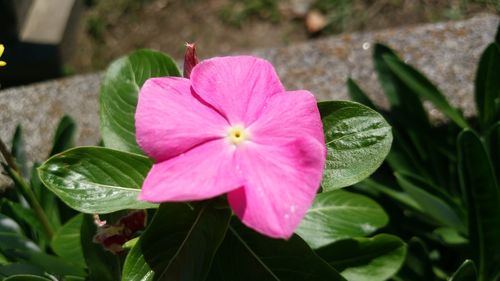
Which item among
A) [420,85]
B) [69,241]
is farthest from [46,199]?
[420,85]

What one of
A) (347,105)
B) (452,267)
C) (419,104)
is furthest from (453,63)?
(347,105)

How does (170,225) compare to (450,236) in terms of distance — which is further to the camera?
(450,236)

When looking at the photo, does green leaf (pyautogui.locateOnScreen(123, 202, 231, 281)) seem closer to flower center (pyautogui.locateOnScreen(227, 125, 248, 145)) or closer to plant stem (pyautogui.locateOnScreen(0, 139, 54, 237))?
flower center (pyautogui.locateOnScreen(227, 125, 248, 145))

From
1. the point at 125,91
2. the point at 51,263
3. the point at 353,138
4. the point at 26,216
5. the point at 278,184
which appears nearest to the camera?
the point at 278,184

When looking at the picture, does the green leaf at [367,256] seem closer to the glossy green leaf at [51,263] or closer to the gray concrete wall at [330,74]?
the glossy green leaf at [51,263]

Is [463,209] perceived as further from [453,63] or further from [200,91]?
[200,91]

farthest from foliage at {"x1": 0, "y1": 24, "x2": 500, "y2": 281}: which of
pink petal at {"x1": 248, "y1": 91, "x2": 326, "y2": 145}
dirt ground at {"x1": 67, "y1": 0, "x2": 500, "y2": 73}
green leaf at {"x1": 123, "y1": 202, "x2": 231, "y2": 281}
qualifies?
dirt ground at {"x1": 67, "y1": 0, "x2": 500, "y2": 73}

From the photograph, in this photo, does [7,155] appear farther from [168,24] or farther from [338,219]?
[168,24]
